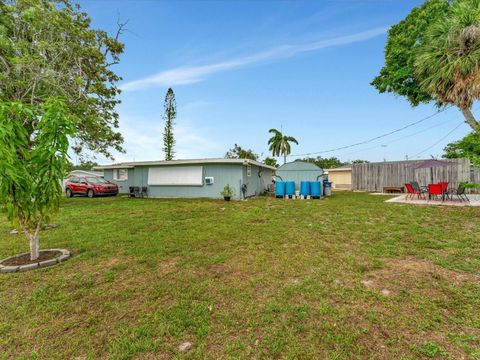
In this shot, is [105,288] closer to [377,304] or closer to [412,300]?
[377,304]

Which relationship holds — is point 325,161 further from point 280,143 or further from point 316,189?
point 316,189

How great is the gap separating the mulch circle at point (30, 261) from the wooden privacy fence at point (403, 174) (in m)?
16.7

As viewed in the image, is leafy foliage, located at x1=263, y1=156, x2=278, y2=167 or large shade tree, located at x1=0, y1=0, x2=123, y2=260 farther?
leafy foliage, located at x1=263, y1=156, x2=278, y2=167

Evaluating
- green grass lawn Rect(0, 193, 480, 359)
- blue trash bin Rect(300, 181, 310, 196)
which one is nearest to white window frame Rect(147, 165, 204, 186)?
blue trash bin Rect(300, 181, 310, 196)

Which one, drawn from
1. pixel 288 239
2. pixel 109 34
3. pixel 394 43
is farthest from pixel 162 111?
pixel 288 239

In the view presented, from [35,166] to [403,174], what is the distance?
20.8 m

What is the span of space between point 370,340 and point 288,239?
3.02 meters

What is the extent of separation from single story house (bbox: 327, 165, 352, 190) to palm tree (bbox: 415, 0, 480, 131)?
40.4 feet

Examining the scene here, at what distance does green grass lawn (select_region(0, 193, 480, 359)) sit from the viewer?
1.95 m

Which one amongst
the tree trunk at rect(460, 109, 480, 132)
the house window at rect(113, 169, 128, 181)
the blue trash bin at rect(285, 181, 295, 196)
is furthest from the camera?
the house window at rect(113, 169, 128, 181)

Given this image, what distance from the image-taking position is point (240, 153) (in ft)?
136

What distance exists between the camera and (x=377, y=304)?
254 centimetres

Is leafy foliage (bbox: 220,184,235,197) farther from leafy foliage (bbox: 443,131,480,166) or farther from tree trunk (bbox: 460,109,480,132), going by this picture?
tree trunk (bbox: 460,109,480,132)

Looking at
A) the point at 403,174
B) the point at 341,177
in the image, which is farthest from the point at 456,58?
the point at 341,177
